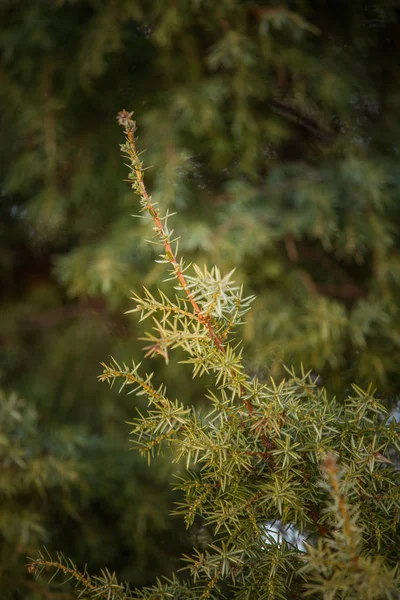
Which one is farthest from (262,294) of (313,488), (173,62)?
(313,488)

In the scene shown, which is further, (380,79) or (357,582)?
(380,79)

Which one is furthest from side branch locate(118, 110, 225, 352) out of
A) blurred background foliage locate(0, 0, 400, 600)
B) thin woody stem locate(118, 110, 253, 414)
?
blurred background foliage locate(0, 0, 400, 600)

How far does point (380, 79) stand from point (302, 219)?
558 millimetres

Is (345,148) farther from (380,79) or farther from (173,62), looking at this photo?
(173,62)

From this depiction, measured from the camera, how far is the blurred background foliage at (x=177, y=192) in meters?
1.40

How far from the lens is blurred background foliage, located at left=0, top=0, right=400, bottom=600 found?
1396 mm

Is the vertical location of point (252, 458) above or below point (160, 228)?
below

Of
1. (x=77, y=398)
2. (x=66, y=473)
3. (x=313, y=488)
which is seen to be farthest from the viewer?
(x=77, y=398)

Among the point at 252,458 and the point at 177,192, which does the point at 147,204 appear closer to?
the point at 252,458

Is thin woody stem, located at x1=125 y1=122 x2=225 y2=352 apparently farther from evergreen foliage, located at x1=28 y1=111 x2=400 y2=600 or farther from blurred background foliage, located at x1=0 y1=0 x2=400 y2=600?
blurred background foliage, located at x1=0 y1=0 x2=400 y2=600

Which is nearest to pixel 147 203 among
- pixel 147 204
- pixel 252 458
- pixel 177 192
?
pixel 147 204

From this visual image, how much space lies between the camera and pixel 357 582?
1.12ft

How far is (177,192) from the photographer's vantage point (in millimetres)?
1386

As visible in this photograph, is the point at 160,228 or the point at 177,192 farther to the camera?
the point at 177,192
